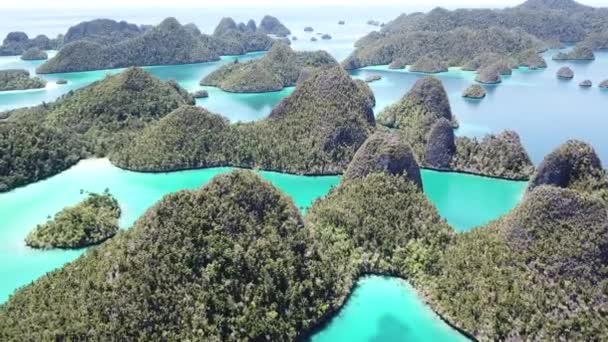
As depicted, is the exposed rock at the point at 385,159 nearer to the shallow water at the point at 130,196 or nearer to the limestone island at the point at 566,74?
the shallow water at the point at 130,196

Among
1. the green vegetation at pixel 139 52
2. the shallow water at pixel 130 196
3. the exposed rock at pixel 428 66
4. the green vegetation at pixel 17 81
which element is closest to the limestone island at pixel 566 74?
the exposed rock at pixel 428 66

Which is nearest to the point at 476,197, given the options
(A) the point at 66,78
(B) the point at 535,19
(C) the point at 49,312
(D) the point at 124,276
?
(D) the point at 124,276

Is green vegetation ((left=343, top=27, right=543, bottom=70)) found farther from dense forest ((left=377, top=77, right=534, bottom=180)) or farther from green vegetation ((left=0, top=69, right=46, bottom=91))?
dense forest ((left=377, top=77, right=534, bottom=180))

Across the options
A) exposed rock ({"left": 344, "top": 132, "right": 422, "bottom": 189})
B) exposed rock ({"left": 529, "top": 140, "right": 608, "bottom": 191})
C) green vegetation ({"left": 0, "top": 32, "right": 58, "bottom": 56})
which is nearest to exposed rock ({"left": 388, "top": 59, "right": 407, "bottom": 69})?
exposed rock ({"left": 344, "top": 132, "right": 422, "bottom": 189})

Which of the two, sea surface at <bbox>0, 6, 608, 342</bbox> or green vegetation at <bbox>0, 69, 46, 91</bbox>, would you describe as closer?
sea surface at <bbox>0, 6, 608, 342</bbox>

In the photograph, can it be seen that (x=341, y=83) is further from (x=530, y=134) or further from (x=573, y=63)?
(x=573, y=63)

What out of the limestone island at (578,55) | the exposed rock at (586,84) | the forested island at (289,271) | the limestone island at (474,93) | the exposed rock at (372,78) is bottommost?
the limestone island at (578,55)

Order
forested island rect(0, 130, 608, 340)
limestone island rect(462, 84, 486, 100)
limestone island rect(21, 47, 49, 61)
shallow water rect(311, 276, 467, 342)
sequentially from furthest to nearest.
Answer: limestone island rect(21, 47, 49, 61)
limestone island rect(462, 84, 486, 100)
shallow water rect(311, 276, 467, 342)
forested island rect(0, 130, 608, 340)

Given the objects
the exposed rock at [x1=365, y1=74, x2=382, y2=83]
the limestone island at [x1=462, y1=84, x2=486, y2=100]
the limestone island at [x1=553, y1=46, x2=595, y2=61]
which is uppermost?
the limestone island at [x1=462, y1=84, x2=486, y2=100]
